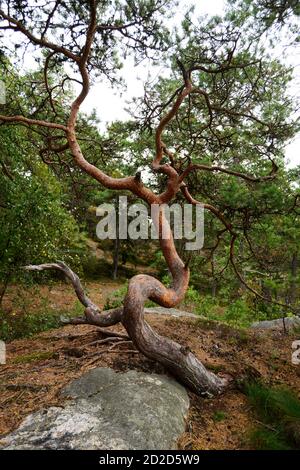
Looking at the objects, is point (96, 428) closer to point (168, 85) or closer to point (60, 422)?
point (60, 422)

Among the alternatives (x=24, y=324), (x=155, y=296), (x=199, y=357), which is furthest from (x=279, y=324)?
(x=24, y=324)

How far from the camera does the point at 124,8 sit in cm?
500

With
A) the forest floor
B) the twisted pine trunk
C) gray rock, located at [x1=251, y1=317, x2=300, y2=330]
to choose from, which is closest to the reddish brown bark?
the twisted pine trunk

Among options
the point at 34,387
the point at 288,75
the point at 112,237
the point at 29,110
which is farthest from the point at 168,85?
the point at 112,237

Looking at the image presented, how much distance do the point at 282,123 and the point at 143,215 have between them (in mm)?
8769

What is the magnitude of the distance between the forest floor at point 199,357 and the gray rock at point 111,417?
164 millimetres

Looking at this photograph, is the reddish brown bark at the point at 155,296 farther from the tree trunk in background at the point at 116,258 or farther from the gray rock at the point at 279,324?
the tree trunk in background at the point at 116,258

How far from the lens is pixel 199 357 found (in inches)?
181

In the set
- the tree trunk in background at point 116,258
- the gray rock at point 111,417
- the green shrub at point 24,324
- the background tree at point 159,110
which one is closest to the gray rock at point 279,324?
the background tree at point 159,110

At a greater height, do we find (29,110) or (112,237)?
(29,110)

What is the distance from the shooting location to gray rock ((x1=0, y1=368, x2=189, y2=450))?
→ 2635 mm

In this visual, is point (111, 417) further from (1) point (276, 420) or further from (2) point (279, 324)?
(2) point (279, 324)

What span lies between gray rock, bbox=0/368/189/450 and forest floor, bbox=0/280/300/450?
164 mm

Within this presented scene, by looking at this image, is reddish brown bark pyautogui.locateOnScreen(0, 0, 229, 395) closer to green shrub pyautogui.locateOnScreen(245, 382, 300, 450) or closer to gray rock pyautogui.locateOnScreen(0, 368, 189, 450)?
gray rock pyautogui.locateOnScreen(0, 368, 189, 450)
